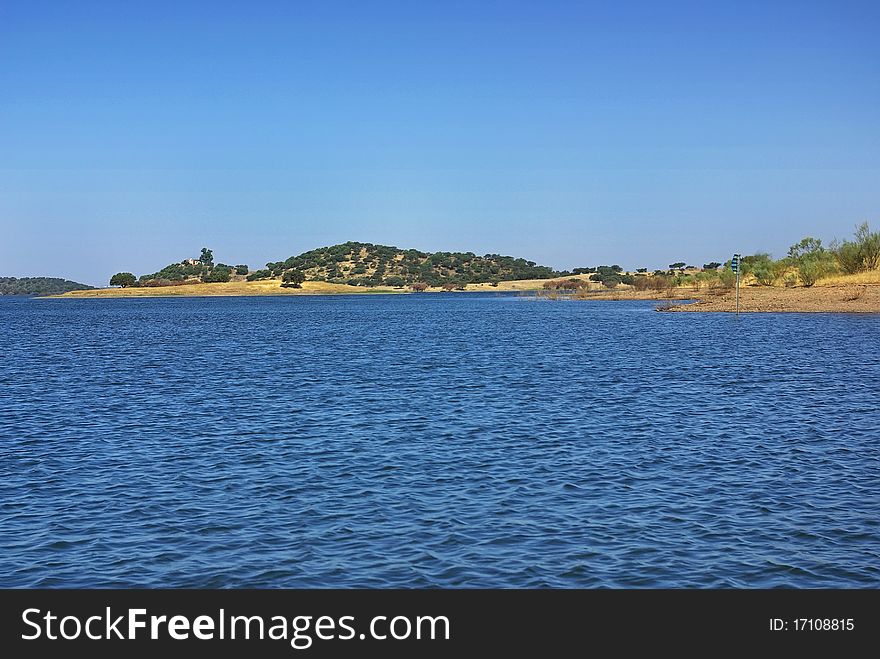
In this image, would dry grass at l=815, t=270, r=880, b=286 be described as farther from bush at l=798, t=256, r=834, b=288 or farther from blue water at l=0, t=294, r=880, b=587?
blue water at l=0, t=294, r=880, b=587

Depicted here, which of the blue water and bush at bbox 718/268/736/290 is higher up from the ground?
bush at bbox 718/268/736/290

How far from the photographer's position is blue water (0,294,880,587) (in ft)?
51.1

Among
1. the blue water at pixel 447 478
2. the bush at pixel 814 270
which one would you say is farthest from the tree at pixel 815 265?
the blue water at pixel 447 478

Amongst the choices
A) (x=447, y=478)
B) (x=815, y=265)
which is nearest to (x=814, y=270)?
(x=815, y=265)

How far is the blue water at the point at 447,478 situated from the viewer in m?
15.6

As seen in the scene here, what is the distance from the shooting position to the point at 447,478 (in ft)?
72.7

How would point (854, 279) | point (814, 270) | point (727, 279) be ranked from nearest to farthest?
point (854, 279) < point (814, 270) < point (727, 279)

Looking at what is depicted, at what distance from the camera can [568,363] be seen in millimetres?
55000

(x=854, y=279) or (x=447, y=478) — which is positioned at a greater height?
(x=854, y=279)

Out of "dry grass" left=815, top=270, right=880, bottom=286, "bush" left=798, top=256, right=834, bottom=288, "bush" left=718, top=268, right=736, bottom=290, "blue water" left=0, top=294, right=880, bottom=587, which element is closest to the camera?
"blue water" left=0, top=294, right=880, bottom=587

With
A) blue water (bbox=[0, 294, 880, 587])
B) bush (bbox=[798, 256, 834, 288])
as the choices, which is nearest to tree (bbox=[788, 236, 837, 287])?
bush (bbox=[798, 256, 834, 288])

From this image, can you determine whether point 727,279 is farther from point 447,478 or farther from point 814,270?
point 447,478

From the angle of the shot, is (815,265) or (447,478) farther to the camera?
(815,265)
